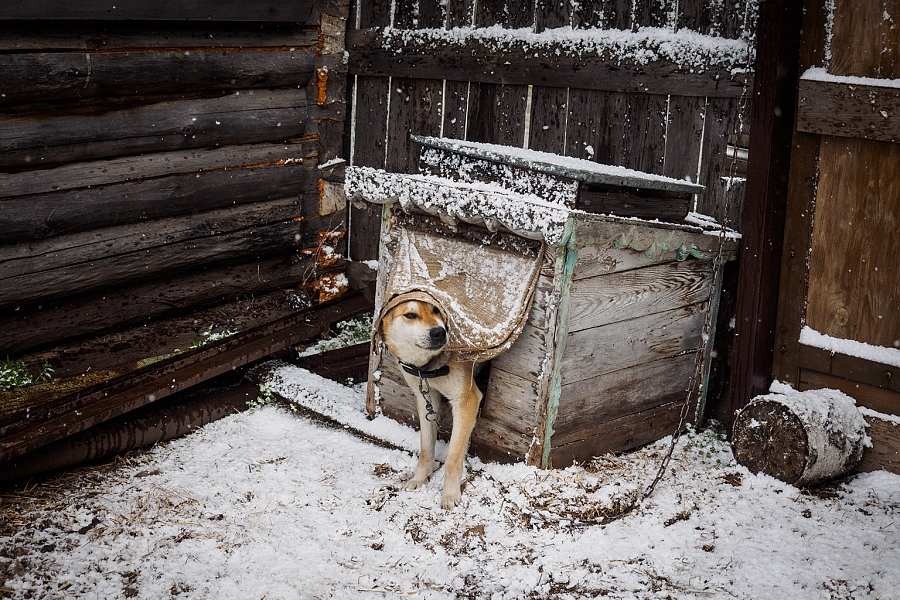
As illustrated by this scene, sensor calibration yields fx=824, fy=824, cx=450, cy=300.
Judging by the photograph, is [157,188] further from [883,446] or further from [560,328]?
[883,446]

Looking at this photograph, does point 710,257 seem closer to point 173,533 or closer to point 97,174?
point 173,533

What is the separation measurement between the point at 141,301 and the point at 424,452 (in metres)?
2.44

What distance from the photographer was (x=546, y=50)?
188 inches

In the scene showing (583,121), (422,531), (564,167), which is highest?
(583,121)

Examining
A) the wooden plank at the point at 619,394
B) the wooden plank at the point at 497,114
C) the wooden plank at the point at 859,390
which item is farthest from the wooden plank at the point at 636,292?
the wooden plank at the point at 497,114

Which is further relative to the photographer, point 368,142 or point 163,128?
point 368,142

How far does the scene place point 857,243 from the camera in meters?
3.87

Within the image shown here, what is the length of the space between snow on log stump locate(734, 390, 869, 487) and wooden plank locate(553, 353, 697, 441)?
388mm

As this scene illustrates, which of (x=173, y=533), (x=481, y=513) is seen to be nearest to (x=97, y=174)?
(x=173, y=533)

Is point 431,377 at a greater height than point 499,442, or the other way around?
point 431,377

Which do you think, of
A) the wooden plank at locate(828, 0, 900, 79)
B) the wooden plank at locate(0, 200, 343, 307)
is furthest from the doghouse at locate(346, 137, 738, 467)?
the wooden plank at locate(0, 200, 343, 307)

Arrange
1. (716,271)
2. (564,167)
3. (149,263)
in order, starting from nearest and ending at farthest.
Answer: (564,167) → (716,271) → (149,263)

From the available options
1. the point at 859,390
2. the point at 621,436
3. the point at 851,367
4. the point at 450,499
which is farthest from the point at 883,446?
the point at 450,499

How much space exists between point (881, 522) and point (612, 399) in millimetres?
1244
